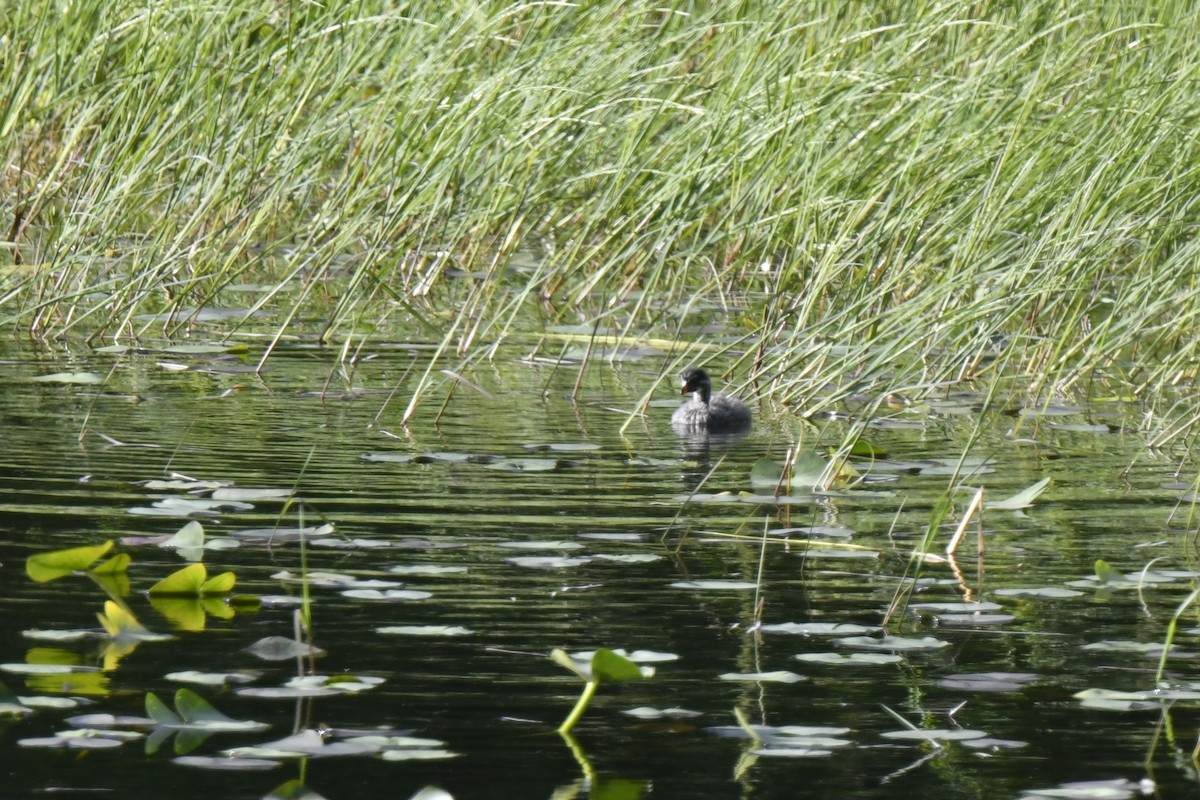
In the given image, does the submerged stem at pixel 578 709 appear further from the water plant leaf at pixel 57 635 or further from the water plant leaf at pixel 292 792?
the water plant leaf at pixel 57 635

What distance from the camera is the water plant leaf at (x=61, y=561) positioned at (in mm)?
4438

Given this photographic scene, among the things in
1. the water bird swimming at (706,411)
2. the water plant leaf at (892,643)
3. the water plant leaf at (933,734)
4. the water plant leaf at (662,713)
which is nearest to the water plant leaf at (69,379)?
the water bird swimming at (706,411)

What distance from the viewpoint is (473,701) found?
3.80 metres

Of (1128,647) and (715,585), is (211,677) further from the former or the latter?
(1128,647)

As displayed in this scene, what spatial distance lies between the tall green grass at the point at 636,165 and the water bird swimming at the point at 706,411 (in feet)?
0.66

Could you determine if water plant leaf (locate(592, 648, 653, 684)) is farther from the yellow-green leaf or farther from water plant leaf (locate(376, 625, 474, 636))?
the yellow-green leaf

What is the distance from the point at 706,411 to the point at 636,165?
6.70 feet

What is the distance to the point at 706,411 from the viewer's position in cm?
748

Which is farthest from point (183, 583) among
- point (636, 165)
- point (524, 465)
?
point (636, 165)

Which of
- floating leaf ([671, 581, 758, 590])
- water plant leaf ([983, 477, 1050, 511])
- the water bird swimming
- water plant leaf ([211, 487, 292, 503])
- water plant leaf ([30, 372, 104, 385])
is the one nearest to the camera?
floating leaf ([671, 581, 758, 590])

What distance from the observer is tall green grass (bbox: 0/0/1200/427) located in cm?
777

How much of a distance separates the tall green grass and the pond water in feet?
2.32

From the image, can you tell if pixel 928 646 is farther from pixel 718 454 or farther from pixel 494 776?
pixel 718 454

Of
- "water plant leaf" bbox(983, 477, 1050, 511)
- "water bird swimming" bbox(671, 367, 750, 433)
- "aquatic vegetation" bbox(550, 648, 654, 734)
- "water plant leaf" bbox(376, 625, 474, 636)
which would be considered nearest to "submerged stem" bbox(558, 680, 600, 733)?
"aquatic vegetation" bbox(550, 648, 654, 734)
